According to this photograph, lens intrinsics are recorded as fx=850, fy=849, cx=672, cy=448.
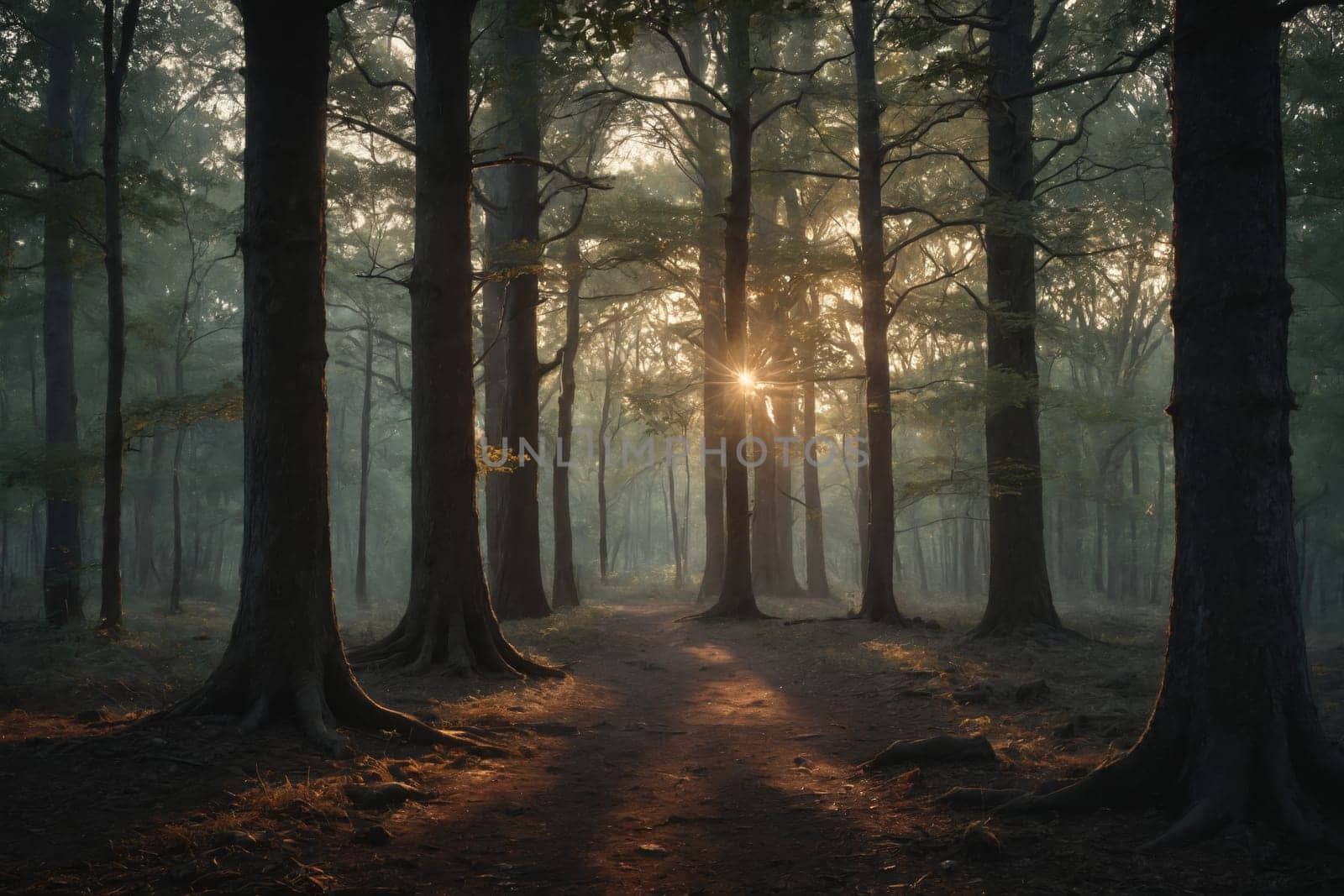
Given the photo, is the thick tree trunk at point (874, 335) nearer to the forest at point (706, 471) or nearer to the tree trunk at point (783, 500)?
the forest at point (706, 471)

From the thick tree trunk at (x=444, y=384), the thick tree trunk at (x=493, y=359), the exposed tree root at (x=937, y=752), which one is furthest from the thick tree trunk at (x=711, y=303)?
the exposed tree root at (x=937, y=752)

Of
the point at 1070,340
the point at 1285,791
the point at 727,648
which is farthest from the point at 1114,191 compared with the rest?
the point at 1285,791

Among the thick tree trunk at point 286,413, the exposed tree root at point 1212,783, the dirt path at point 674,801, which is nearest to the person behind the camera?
the exposed tree root at point 1212,783

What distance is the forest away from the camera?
430 centimetres

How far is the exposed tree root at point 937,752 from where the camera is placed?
5.92 meters

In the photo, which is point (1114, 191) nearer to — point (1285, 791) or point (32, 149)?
point (1285, 791)

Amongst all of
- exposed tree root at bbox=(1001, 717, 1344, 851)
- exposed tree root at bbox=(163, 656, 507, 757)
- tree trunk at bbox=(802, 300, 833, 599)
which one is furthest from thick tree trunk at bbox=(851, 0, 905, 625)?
exposed tree root at bbox=(1001, 717, 1344, 851)

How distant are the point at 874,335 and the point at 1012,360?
2.70 meters

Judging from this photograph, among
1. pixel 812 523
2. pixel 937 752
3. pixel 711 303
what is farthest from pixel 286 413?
pixel 812 523

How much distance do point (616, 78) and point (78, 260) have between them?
13.9 metres

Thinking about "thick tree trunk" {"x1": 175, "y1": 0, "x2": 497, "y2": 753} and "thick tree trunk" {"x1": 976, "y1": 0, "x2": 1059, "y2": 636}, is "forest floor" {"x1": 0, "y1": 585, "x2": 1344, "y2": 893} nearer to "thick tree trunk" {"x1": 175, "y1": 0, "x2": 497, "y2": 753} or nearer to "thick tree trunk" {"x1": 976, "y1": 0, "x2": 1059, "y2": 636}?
"thick tree trunk" {"x1": 175, "y1": 0, "x2": 497, "y2": 753}

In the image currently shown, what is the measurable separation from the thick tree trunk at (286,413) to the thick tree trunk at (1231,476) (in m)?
4.82

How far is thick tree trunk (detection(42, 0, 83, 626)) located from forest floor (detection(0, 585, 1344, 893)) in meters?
7.22

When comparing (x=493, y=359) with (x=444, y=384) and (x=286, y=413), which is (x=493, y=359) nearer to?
(x=444, y=384)
